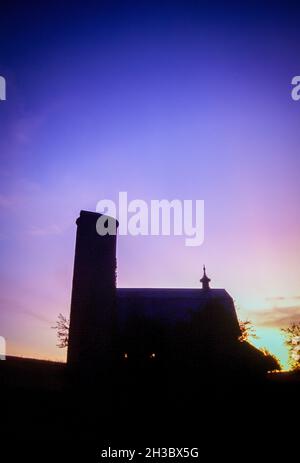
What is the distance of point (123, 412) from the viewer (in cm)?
1020

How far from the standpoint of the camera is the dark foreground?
28.9 ft

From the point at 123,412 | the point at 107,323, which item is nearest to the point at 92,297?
the point at 107,323

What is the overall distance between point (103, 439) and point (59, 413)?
164 cm

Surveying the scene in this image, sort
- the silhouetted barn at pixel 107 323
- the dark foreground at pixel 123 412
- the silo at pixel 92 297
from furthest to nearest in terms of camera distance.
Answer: the silhouetted barn at pixel 107 323 < the silo at pixel 92 297 < the dark foreground at pixel 123 412

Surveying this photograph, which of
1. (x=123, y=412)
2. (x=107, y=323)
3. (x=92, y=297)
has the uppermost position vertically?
(x=92, y=297)

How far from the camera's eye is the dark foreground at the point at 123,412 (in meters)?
8.82

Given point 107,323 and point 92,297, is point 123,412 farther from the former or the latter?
point 92,297

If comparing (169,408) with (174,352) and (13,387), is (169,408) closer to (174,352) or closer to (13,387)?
(174,352)

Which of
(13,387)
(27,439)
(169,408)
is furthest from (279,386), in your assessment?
(13,387)

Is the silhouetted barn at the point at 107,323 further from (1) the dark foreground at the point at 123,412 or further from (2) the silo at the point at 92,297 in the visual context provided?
(1) the dark foreground at the point at 123,412

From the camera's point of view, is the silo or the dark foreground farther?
the silo

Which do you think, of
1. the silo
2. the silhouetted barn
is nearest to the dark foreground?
the silo

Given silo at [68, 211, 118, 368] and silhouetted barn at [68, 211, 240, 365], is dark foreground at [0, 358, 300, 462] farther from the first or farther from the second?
silhouetted barn at [68, 211, 240, 365]

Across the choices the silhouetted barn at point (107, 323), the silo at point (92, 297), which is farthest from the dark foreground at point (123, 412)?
the silhouetted barn at point (107, 323)
